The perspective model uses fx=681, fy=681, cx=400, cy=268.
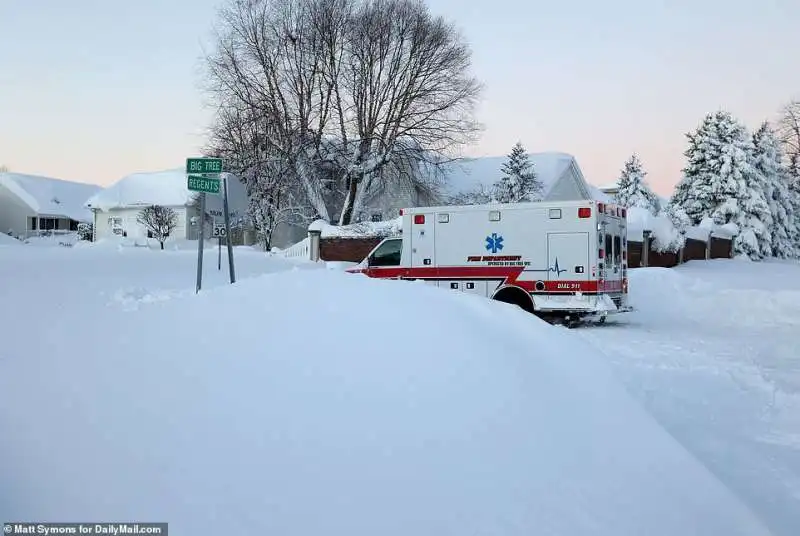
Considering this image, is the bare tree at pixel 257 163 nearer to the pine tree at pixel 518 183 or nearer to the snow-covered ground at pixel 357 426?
the pine tree at pixel 518 183

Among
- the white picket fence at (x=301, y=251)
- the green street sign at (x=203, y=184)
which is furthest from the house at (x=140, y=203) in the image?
the green street sign at (x=203, y=184)

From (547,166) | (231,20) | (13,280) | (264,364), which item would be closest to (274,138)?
(231,20)

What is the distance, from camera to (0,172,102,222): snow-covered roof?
57.1 m

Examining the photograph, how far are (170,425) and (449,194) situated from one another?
1388 inches

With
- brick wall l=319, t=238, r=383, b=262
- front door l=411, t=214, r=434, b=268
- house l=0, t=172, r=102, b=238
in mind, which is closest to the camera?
front door l=411, t=214, r=434, b=268

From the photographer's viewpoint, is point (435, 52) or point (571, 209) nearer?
point (571, 209)

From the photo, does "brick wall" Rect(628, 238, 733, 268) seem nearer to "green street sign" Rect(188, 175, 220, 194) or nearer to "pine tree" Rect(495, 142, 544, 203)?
"pine tree" Rect(495, 142, 544, 203)

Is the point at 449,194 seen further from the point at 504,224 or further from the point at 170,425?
the point at 170,425

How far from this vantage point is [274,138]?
34.2 meters

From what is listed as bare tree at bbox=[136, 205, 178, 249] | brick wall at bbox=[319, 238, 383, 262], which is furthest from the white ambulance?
bare tree at bbox=[136, 205, 178, 249]

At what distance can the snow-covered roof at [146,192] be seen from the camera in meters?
45.0

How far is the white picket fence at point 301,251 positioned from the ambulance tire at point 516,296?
54.6 ft

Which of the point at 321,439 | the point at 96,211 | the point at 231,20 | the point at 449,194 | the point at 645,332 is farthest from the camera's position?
the point at 96,211

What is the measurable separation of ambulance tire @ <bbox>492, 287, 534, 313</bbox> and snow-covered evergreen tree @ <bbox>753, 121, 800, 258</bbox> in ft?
119
